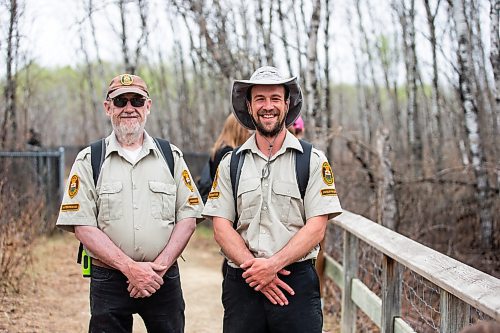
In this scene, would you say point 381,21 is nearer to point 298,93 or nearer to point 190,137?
point 190,137

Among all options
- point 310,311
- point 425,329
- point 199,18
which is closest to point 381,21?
point 199,18

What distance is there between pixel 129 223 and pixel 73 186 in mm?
341

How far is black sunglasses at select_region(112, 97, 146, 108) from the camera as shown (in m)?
3.52

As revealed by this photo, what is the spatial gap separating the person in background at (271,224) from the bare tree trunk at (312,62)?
5.09 meters

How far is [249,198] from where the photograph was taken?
321 centimetres

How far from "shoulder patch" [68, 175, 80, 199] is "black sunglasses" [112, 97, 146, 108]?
0.43 meters

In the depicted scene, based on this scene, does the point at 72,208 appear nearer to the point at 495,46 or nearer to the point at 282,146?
the point at 282,146

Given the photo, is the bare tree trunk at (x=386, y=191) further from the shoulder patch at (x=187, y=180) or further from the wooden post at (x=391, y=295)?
the shoulder patch at (x=187, y=180)

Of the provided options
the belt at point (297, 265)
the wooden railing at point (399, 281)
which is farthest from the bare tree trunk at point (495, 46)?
the belt at point (297, 265)

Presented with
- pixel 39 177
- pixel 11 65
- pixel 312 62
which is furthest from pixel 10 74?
pixel 312 62

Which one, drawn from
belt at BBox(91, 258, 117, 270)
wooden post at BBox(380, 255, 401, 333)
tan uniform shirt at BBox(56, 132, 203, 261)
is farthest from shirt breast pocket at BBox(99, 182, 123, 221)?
wooden post at BBox(380, 255, 401, 333)

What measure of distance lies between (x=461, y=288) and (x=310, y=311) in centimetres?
74

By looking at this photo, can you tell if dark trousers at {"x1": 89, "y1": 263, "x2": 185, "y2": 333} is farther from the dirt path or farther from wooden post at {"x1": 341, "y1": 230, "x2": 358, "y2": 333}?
the dirt path

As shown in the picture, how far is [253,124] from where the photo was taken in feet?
11.5
